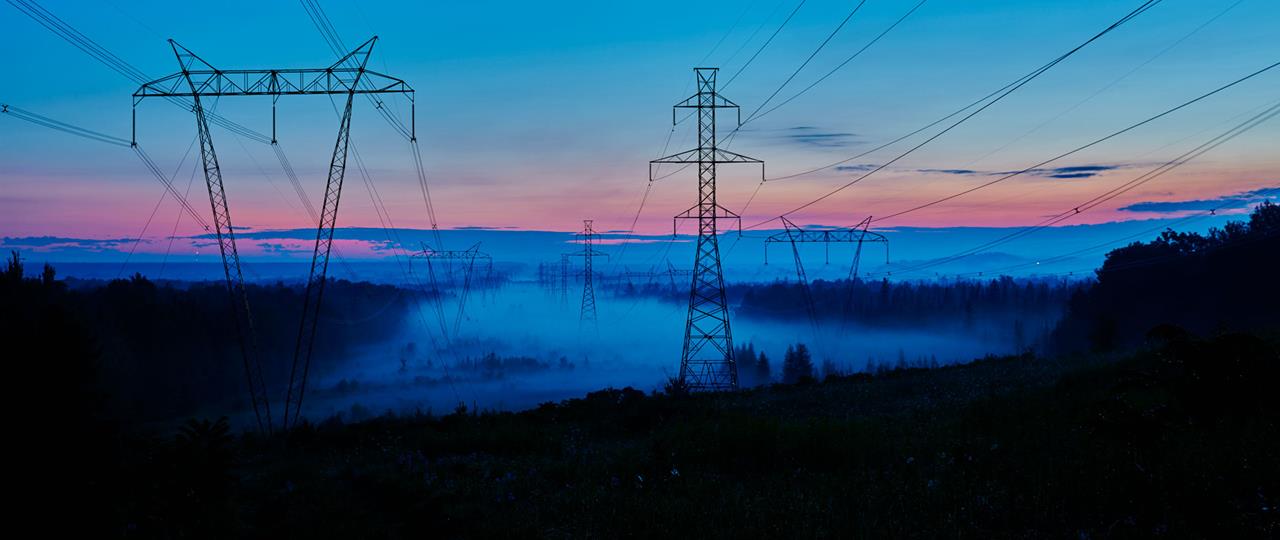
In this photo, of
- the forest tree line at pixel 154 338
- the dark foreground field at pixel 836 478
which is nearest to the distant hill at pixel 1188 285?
the dark foreground field at pixel 836 478

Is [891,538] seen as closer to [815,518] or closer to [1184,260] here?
[815,518]

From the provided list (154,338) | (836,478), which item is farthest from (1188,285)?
(154,338)

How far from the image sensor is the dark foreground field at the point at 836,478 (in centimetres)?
771

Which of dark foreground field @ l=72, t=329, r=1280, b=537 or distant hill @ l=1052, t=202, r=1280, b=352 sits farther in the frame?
distant hill @ l=1052, t=202, r=1280, b=352

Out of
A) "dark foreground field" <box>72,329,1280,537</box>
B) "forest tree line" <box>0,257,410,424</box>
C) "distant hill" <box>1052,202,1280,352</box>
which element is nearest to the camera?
"forest tree line" <box>0,257,410,424</box>

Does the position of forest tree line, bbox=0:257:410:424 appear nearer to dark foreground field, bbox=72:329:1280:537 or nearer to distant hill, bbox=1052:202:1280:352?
dark foreground field, bbox=72:329:1280:537

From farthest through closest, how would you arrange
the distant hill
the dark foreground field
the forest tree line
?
the distant hill → the dark foreground field → the forest tree line

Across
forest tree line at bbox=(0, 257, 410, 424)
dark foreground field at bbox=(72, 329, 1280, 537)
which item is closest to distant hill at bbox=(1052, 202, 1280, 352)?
dark foreground field at bbox=(72, 329, 1280, 537)

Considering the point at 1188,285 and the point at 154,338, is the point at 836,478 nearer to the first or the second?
the point at 1188,285

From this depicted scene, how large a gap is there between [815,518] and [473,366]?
103 meters

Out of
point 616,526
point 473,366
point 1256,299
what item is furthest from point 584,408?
point 473,366

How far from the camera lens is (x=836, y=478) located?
10.9 metres

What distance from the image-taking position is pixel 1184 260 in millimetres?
63438

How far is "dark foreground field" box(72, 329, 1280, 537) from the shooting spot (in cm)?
771
